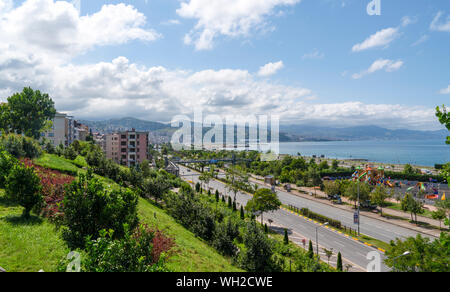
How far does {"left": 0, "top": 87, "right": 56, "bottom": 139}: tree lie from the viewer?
42.3 meters

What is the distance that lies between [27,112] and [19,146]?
20253 mm

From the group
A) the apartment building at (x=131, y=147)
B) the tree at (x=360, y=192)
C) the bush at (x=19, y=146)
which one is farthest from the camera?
the apartment building at (x=131, y=147)

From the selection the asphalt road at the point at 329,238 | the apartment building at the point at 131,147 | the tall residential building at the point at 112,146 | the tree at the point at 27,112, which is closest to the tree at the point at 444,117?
the asphalt road at the point at 329,238

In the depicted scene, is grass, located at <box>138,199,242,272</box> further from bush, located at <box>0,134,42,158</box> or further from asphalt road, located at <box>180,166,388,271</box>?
bush, located at <box>0,134,42,158</box>

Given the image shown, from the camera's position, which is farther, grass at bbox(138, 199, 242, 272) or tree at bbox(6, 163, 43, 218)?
grass at bbox(138, 199, 242, 272)

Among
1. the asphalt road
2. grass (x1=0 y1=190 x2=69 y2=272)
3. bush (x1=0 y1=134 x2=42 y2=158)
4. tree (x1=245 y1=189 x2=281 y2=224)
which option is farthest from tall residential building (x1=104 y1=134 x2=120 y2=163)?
grass (x1=0 y1=190 x2=69 y2=272)

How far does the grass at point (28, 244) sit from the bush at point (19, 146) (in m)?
15.2

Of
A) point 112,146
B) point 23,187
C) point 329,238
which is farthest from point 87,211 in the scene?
point 112,146

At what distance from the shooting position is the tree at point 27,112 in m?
42.3

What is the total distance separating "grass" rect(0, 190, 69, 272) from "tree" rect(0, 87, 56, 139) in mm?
35532

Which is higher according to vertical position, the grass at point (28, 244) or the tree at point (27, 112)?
the tree at point (27, 112)

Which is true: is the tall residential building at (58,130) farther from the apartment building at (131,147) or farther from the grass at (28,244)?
the grass at (28,244)

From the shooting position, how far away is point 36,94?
44.6 m
